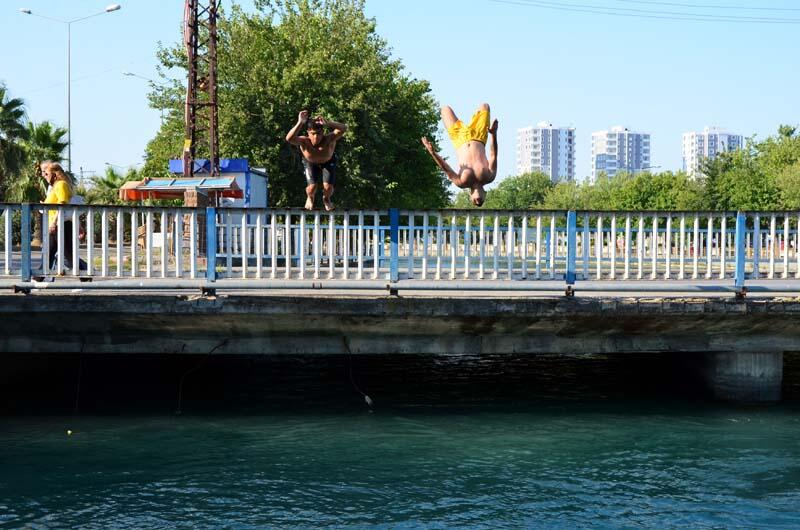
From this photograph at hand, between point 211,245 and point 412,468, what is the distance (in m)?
3.48

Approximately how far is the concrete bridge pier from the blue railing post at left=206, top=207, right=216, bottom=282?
21.1ft

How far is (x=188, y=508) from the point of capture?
8.28 metres

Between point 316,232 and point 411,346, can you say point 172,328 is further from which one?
point 411,346

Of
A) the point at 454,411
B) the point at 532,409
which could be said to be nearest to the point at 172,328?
the point at 454,411

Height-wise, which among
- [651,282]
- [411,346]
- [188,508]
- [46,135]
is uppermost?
[46,135]

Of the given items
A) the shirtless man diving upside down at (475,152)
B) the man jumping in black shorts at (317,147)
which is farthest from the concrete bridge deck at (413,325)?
the shirtless man diving upside down at (475,152)

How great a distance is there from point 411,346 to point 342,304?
1413mm

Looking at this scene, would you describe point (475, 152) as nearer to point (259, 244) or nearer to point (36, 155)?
point (259, 244)

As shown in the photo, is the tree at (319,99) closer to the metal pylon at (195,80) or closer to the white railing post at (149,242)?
the metal pylon at (195,80)

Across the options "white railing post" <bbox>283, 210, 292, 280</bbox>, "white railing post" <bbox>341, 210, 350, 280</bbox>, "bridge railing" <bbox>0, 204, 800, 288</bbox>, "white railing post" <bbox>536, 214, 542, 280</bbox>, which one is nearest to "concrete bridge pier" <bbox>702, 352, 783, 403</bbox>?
"bridge railing" <bbox>0, 204, 800, 288</bbox>

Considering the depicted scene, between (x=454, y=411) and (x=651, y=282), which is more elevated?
(x=651, y=282)

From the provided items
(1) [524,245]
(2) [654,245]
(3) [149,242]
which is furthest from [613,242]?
(3) [149,242]

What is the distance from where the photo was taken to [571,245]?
1093 cm

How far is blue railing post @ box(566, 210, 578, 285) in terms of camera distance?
10.9 meters
